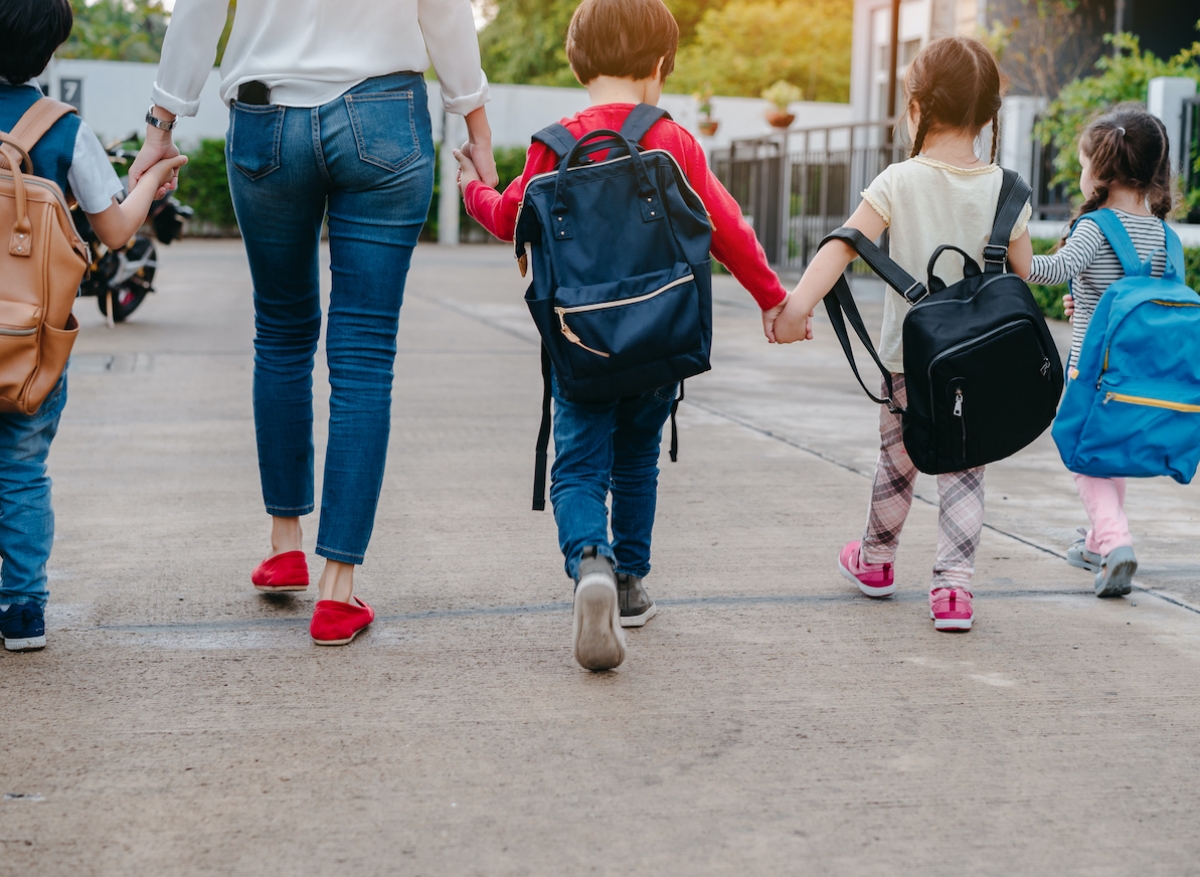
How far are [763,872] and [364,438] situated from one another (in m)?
1.52

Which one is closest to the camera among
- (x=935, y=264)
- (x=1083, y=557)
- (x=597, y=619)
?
(x=597, y=619)

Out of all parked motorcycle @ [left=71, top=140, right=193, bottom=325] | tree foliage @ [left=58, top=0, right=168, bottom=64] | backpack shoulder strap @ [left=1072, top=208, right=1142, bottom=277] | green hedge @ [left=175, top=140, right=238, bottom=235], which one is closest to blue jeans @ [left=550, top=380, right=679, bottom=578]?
backpack shoulder strap @ [left=1072, top=208, right=1142, bottom=277]

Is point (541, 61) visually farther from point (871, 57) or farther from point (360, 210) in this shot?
point (360, 210)

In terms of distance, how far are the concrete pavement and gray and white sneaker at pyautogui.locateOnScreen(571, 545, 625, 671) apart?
0.09m

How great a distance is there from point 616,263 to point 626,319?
13 cm

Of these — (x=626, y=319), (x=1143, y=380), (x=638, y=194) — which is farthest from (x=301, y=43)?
(x=1143, y=380)

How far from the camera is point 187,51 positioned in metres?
3.11

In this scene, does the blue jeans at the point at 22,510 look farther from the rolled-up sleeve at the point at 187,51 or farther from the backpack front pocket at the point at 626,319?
the backpack front pocket at the point at 626,319

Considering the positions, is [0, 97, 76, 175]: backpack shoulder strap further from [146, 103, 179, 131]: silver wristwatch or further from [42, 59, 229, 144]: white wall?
[42, 59, 229, 144]: white wall

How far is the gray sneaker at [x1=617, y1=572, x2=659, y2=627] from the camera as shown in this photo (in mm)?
3350

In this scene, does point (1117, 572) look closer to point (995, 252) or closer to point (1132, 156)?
point (995, 252)

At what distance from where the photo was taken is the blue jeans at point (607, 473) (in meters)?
2.98

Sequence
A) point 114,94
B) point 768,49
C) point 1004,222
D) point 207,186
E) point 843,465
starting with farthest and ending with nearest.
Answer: point 768,49, point 114,94, point 207,186, point 843,465, point 1004,222

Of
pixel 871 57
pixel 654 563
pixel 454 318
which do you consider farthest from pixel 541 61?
pixel 654 563
